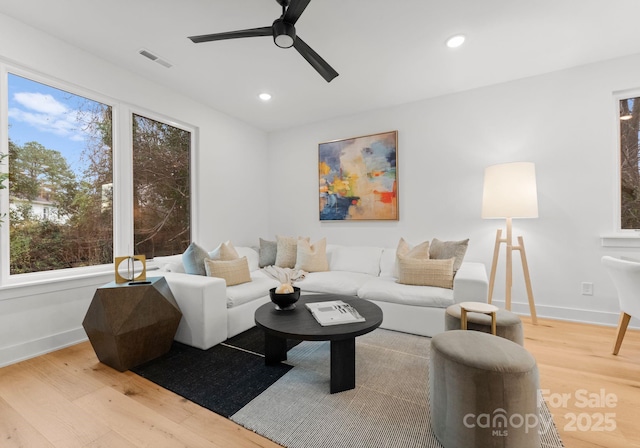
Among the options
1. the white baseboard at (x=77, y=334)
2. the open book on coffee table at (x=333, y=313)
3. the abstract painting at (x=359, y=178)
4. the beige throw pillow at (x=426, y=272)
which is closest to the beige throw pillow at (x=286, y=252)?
the abstract painting at (x=359, y=178)

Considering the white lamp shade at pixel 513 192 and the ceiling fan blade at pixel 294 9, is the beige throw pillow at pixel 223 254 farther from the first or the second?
the white lamp shade at pixel 513 192

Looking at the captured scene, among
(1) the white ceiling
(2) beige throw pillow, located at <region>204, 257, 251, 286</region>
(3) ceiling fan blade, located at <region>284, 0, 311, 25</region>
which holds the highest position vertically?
(1) the white ceiling

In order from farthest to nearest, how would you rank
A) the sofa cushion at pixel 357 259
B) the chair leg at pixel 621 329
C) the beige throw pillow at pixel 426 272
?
1. the sofa cushion at pixel 357 259
2. the beige throw pillow at pixel 426 272
3. the chair leg at pixel 621 329

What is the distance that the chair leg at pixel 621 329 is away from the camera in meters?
2.13

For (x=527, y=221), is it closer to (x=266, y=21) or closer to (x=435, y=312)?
(x=435, y=312)

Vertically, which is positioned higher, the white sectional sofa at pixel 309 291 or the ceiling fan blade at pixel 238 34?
the ceiling fan blade at pixel 238 34

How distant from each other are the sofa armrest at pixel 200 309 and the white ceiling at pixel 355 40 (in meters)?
2.10

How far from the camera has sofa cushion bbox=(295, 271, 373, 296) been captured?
2964 millimetres

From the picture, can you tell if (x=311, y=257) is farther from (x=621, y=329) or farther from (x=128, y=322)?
(x=621, y=329)

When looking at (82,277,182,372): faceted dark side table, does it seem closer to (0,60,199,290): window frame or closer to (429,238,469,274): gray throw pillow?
(0,60,199,290): window frame

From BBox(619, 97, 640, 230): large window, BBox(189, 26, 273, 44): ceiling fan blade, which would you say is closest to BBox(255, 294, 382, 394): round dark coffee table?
BBox(189, 26, 273, 44): ceiling fan blade

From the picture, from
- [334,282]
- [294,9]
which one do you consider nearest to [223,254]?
[334,282]

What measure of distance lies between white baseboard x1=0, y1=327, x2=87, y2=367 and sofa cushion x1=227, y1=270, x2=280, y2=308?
1377 mm

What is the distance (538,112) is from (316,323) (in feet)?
10.8
